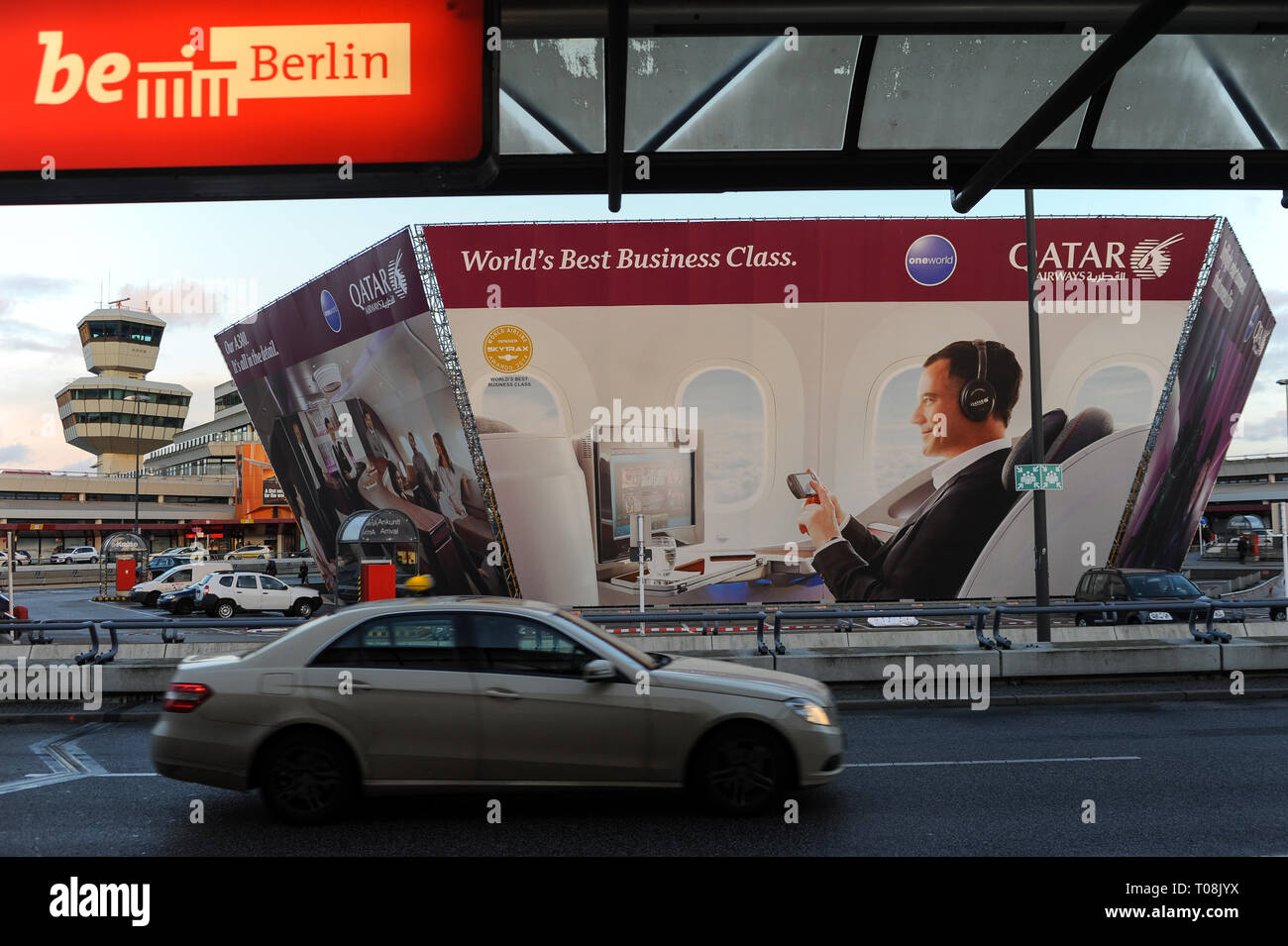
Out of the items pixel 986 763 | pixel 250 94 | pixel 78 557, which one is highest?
pixel 250 94

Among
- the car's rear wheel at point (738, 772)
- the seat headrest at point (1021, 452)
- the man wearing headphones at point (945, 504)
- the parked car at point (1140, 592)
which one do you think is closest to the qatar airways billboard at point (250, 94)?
the car's rear wheel at point (738, 772)

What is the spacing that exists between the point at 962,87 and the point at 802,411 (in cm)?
2439

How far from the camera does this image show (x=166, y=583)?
36.3 m

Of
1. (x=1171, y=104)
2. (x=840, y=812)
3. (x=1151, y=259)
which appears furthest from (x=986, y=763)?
(x=1151, y=259)

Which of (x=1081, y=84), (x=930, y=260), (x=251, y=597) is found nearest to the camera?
(x=1081, y=84)

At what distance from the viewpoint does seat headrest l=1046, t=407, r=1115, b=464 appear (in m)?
27.7

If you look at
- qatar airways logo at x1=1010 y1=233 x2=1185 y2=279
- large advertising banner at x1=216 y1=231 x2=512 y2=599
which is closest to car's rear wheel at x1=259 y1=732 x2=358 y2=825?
large advertising banner at x1=216 y1=231 x2=512 y2=599

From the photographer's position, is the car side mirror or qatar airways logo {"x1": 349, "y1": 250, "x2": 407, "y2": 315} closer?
the car side mirror

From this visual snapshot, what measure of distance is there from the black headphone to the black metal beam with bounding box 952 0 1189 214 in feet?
83.2

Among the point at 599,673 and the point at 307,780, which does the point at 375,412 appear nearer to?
the point at 307,780

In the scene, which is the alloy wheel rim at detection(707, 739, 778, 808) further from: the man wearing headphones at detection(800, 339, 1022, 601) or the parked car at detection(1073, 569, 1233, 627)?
the man wearing headphones at detection(800, 339, 1022, 601)
